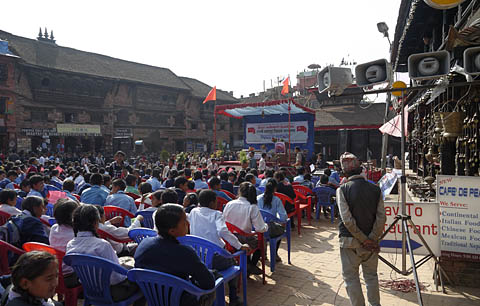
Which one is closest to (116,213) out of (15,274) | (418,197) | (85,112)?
(15,274)

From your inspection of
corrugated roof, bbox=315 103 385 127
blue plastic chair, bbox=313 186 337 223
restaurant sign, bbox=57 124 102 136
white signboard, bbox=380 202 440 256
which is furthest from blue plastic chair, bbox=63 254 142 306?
restaurant sign, bbox=57 124 102 136

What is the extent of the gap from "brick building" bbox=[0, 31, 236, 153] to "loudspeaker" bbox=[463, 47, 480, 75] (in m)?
23.6

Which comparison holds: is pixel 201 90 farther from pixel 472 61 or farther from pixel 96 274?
pixel 96 274

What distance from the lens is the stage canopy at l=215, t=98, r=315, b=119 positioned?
1559 cm

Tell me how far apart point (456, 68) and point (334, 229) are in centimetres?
396

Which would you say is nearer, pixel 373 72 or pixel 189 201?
pixel 373 72

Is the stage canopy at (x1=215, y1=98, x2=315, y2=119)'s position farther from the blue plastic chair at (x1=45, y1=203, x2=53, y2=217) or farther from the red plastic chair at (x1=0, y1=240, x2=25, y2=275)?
the red plastic chair at (x1=0, y1=240, x2=25, y2=275)

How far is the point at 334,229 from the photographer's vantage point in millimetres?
7148

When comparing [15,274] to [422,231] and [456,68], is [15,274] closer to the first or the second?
[422,231]

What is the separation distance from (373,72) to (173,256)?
130 inches

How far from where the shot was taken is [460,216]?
3914 mm

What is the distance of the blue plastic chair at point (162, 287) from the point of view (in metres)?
2.38

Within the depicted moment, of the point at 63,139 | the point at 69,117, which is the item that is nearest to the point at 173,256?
the point at 63,139

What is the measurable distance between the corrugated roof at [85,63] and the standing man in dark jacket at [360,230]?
2539 centimetres
